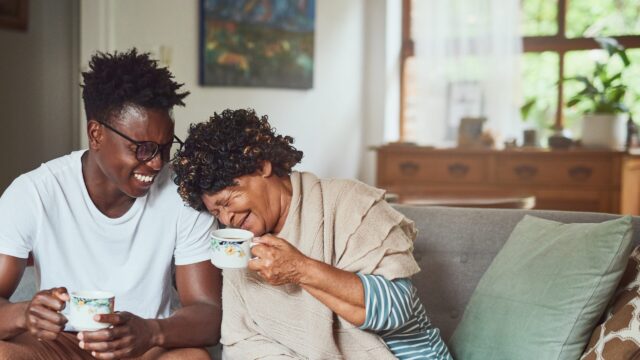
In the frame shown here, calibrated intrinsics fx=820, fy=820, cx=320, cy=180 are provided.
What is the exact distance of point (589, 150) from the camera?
4.87m

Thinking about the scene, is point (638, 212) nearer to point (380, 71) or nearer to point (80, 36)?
point (380, 71)

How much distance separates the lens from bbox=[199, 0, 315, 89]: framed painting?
179 inches

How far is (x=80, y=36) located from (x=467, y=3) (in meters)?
2.85

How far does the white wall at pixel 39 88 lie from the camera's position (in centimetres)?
375

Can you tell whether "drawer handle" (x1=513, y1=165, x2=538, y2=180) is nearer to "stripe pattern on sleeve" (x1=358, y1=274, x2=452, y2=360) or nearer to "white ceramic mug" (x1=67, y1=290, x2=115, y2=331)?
"stripe pattern on sleeve" (x1=358, y1=274, x2=452, y2=360)

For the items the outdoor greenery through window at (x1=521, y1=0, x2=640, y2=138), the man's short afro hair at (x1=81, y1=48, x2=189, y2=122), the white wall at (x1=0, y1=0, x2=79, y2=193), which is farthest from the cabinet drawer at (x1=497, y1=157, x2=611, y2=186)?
the man's short afro hair at (x1=81, y1=48, x2=189, y2=122)

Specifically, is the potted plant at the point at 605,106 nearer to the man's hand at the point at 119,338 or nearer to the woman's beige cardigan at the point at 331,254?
the woman's beige cardigan at the point at 331,254

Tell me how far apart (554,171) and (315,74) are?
1659 mm

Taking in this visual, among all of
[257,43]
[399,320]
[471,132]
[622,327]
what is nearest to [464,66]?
[471,132]

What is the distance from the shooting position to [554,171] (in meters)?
4.97

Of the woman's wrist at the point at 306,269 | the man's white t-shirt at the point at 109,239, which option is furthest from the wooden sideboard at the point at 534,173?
the woman's wrist at the point at 306,269

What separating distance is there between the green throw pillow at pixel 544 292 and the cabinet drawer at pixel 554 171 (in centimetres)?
291

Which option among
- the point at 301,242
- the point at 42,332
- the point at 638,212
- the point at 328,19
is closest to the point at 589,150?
the point at 638,212

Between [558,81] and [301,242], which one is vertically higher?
[558,81]
